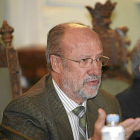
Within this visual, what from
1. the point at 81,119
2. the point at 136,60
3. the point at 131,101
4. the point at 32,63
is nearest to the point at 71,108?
the point at 81,119

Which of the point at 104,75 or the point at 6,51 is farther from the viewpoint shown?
the point at 104,75

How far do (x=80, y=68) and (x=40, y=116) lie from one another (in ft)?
1.12

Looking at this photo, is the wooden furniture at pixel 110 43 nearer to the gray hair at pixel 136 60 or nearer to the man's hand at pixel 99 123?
the gray hair at pixel 136 60

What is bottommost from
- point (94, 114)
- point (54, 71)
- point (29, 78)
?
point (29, 78)

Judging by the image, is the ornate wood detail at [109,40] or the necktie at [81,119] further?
the ornate wood detail at [109,40]

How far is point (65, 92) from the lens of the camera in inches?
71.9

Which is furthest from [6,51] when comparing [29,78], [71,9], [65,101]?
[71,9]

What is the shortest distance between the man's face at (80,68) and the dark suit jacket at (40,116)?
97mm

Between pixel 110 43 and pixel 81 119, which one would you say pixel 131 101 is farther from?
pixel 81 119

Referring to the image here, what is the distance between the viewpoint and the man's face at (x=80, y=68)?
176 cm

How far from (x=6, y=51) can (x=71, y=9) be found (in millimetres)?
1430

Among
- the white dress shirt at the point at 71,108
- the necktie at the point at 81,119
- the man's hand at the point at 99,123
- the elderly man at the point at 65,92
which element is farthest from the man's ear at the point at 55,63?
the man's hand at the point at 99,123

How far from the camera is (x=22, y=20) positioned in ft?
10.3

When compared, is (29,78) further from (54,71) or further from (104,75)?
(54,71)
